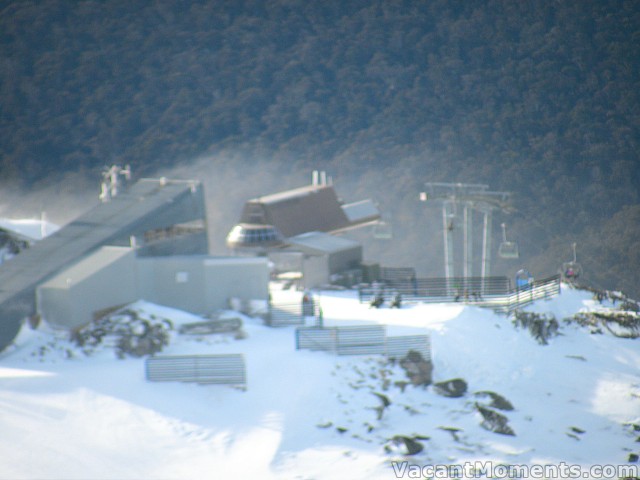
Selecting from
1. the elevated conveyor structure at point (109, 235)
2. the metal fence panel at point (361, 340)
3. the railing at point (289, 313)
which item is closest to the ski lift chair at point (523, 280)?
the metal fence panel at point (361, 340)

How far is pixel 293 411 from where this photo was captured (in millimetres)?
32938

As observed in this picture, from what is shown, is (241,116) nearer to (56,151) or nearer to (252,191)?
(252,191)

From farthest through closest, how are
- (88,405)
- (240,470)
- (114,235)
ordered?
(114,235)
(88,405)
(240,470)

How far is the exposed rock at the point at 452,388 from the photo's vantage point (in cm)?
3572

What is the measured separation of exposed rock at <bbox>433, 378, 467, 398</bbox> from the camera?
35719mm

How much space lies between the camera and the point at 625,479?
3088cm

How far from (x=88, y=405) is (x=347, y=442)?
9362mm

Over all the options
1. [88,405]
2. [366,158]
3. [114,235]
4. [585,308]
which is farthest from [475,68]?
[88,405]

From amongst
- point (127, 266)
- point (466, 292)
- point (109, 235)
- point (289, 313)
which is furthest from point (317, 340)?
point (109, 235)

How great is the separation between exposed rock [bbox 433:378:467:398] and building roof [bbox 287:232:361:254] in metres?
13.3

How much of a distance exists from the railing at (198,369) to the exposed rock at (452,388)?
314 inches

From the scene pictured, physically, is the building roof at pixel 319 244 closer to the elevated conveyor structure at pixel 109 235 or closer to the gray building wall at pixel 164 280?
the elevated conveyor structure at pixel 109 235

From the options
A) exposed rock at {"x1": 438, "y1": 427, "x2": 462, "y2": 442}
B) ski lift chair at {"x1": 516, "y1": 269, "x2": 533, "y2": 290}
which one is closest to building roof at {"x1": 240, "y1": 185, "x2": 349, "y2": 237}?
ski lift chair at {"x1": 516, "y1": 269, "x2": 533, "y2": 290}

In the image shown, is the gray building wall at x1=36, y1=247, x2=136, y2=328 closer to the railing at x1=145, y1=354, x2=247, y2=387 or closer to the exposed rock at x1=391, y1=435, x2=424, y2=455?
the railing at x1=145, y1=354, x2=247, y2=387
